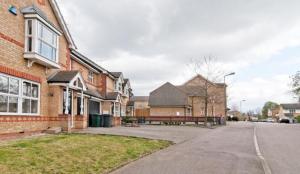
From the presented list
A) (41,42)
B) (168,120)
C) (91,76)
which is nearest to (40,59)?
(41,42)

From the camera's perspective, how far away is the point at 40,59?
55.4 feet

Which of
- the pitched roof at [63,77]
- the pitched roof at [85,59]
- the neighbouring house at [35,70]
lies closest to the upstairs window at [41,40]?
the neighbouring house at [35,70]

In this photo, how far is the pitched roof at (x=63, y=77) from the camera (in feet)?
63.5

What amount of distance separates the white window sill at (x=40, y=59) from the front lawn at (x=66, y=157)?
510cm

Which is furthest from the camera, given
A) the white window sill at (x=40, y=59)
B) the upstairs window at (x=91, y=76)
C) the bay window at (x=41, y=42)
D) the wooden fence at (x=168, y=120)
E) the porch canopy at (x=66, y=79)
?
the wooden fence at (x=168, y=120)

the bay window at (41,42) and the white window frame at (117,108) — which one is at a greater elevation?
the bay window at (41,42)

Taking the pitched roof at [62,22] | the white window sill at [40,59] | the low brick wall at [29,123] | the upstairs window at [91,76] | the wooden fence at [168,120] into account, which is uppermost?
the pitched roof at [62,22]

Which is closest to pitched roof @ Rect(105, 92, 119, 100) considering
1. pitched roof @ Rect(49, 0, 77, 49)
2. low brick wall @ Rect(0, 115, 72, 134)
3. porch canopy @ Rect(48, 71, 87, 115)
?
pitched roof @ Rect(49, 0, 77, 49)

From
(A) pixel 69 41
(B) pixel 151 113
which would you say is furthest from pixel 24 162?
→ (B) pixel 151 113

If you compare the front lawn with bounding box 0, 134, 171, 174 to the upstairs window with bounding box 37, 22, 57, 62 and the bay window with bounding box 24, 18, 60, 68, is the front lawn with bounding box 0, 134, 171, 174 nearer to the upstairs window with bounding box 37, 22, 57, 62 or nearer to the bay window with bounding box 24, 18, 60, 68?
the bay window with bounding box 24, 18, 60, 68

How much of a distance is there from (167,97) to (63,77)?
→ 4340cm

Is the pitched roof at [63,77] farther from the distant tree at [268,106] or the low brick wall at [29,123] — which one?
the distant tree at [268,106]

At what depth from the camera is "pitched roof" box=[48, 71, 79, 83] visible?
19.4m

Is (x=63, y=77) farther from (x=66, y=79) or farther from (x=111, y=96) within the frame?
(x=111, y=96)
